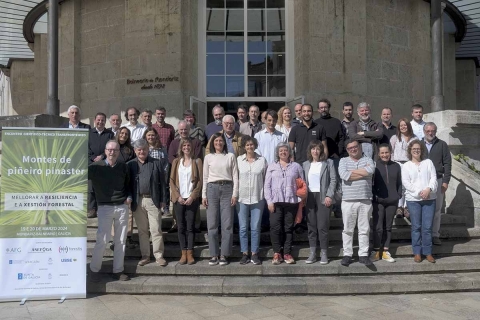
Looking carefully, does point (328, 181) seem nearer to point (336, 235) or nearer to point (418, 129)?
point (336, 235)

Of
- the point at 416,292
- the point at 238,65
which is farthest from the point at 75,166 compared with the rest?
the point at 238,65

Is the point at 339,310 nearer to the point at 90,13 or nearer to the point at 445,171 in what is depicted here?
the point at 445,171

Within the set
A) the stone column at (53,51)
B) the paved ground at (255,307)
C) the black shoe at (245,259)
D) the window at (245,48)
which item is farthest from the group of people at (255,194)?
the window at (245,48)

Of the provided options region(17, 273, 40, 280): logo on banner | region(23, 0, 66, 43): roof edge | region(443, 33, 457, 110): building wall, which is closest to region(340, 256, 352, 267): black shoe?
region(17, 273, 40, 280): logo on banner

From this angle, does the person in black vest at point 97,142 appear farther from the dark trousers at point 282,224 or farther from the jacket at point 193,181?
the dark trousers at point 282,224

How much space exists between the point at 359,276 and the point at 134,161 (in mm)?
3548

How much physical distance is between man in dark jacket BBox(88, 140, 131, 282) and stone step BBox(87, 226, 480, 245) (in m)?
0.88

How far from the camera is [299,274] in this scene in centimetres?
643

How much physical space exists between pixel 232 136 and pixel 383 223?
2.60 m

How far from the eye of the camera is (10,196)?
19.3ft

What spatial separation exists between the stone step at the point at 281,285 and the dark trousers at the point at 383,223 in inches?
23.6

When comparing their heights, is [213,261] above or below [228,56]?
below

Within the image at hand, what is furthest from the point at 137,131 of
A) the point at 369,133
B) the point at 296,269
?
the point at 369,133

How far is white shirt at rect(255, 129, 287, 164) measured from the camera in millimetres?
7273
